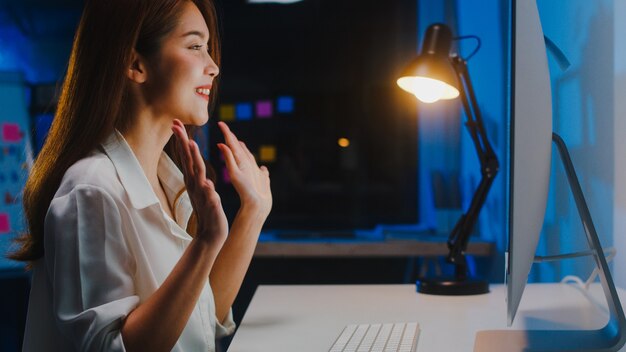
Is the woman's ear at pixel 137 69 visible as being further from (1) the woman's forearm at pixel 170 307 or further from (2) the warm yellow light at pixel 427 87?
(2) the warm yellow light at pixel 427 87

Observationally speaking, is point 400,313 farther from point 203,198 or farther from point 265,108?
point 265,108

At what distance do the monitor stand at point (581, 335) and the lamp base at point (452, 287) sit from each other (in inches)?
23.4

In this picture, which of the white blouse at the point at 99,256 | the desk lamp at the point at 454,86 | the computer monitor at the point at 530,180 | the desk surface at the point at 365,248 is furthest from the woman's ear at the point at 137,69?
the desk surface at the point at 365,248

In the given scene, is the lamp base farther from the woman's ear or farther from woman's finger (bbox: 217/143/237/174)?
the woman's ear

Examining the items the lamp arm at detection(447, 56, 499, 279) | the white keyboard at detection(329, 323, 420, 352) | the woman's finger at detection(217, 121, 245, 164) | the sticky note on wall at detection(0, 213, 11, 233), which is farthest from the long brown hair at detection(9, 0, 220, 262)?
Answer: the sticky note on wall at detection(0, 213, 11, 233)

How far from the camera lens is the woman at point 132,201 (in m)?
0.84

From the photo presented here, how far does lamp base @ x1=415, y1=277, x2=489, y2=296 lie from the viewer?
1566mm

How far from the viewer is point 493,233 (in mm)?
2691

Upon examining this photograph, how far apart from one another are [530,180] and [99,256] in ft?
1.81

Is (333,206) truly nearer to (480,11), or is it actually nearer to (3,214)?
(480,11)

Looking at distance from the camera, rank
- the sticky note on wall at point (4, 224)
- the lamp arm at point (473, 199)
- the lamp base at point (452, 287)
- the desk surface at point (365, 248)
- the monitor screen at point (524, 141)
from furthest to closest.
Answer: the sticky note on wall at point (4, 224)
the desk surface at point (365, 248)
the lamp arm at point (473, 199)
the lamp base at point (452, 287)
the monitor screen at point (524, 141)

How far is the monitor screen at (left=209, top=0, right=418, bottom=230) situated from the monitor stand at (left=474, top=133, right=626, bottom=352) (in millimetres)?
2402

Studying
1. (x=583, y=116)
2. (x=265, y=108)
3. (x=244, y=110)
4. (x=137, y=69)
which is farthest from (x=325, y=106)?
(x=137, y=69)

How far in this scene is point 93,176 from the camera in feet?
2.93
